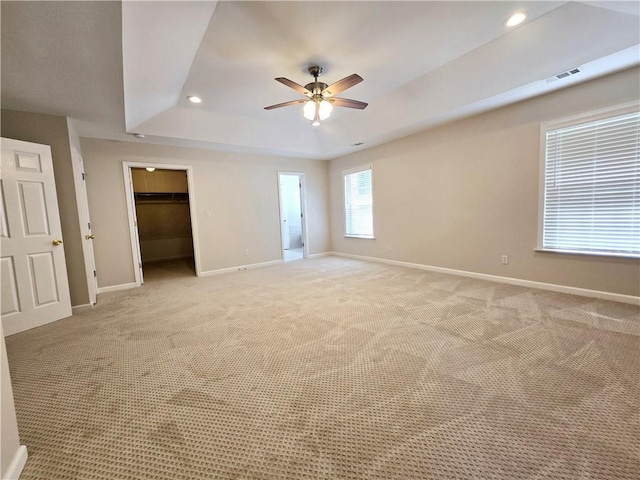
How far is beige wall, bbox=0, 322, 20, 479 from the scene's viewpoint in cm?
116

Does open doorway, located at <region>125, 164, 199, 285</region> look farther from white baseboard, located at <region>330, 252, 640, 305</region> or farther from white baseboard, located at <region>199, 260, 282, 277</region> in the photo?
white baseboard, located at <region>330, 252, 640, 305</region>

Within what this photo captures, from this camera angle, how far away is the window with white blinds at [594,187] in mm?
2859

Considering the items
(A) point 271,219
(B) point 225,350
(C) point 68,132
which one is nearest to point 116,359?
(B) point 225,350

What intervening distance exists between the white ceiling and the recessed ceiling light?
5 centimetres

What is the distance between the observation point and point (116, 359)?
7.30 ft

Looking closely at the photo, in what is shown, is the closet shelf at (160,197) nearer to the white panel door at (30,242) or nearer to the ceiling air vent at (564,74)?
the white panel door at (30,242)

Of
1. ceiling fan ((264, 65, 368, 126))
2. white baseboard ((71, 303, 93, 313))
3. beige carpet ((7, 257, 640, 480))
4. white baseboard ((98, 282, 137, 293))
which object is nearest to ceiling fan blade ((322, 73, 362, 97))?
ceiling fan ((264, 65, 368, 126))

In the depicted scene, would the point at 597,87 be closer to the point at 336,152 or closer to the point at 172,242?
→ the point at 336,152

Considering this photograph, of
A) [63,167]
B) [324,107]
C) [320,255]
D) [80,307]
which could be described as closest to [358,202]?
[320,255]

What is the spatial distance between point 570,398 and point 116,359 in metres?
3.24

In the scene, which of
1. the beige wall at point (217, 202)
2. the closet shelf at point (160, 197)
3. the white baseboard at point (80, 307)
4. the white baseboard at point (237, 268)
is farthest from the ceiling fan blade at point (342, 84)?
the closet shelf at point (160, 197)

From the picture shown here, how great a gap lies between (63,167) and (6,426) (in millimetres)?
3185

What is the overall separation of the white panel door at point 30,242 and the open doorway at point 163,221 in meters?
2.36

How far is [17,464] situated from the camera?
4.04 feet
